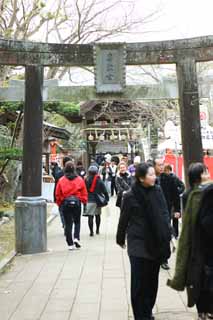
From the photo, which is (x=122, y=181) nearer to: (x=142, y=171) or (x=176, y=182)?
(x=176, y=182)

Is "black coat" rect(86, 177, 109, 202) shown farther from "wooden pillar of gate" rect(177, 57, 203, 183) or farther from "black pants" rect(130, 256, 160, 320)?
"black pants" rect(130, 256, 160, 320)

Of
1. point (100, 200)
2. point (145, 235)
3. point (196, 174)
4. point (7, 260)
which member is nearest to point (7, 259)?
point (7, 260)

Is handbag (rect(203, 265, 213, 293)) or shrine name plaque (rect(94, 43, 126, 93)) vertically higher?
shrine name plaque (rect(94, 43, 126, 93))

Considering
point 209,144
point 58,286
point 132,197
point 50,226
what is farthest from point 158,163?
point 209,144

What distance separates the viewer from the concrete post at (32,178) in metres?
10.5

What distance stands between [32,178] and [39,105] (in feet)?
5.21

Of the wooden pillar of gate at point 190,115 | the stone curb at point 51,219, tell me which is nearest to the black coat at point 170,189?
the wooden pillar of gate at point 190,115

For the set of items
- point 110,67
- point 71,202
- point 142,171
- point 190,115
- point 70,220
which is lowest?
Result: point 70,220

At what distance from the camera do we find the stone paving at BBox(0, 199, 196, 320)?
19.8 feet

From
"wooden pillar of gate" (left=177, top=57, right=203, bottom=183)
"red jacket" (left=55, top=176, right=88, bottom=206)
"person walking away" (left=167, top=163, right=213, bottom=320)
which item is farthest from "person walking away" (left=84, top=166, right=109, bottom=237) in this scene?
"person walking away" (left=167, top=163, right=213, bottom=320)

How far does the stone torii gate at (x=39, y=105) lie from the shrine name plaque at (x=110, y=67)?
0.39 meters

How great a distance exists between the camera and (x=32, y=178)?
10617 millimetres

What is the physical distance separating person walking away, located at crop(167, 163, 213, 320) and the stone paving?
1218mm

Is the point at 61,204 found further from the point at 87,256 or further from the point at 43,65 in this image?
the point at 43,65
